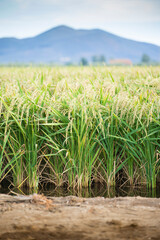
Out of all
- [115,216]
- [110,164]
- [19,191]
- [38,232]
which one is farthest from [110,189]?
[38,232]

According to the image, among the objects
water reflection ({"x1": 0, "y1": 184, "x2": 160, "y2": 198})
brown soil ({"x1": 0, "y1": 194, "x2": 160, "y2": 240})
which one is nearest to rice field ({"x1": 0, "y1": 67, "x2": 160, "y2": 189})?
water reflection ({"x1": 0, "y1": 184, "x2": 160, "y2": 198})

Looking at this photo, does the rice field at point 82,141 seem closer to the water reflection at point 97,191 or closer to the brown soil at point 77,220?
the water reflection at point 97,191

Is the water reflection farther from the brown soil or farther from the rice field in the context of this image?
the brown soil

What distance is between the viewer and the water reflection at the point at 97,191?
2.65 m

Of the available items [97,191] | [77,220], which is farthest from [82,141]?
[77,220]

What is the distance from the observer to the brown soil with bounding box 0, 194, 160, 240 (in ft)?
5.41

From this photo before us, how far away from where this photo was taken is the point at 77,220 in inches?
67.9

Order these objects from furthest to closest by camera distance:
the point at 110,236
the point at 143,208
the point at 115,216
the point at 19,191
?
the point at 19,191 < the point at 143,208 < the point at 115,216 < the point at 110,236

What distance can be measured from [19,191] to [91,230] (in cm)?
126

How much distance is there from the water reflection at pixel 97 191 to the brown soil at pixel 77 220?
0.63m

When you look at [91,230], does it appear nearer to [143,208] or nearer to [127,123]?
[143,208]

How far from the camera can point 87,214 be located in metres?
1.80

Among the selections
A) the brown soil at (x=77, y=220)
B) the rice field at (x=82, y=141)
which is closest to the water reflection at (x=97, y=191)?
the rice field at (x=82, y=141)

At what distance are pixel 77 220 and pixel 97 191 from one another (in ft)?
3.35
